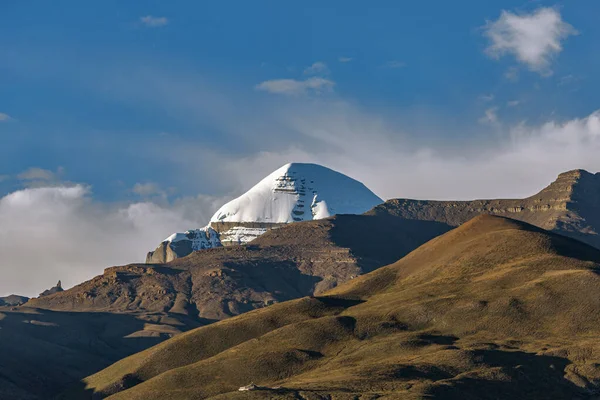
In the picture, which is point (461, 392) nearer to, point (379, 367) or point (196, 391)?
point (379, 367)

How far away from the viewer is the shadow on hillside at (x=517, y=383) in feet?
573

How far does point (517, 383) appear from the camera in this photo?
603ft

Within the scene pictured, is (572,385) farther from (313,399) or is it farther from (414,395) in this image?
(313,399)

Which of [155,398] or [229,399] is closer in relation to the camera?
[229,399]

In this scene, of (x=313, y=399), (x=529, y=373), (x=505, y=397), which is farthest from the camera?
(x=529, y=373)

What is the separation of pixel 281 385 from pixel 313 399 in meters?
22.0

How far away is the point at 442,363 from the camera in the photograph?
193 meters

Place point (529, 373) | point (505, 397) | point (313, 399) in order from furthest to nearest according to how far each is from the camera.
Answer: point (529, 373) → point (505, 397) → point (313, 399)

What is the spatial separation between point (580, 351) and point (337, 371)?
49472 millimetres

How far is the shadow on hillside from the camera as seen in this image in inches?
6870

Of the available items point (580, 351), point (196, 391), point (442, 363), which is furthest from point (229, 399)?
point (580, 351)

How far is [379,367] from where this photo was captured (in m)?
193

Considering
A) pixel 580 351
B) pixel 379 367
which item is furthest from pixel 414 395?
pixel 580 351

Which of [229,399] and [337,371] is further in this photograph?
[337,371]
